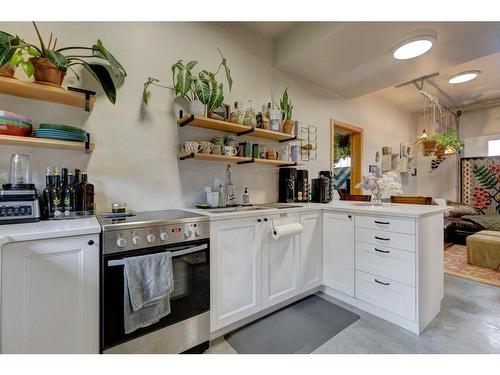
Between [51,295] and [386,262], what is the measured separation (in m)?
2.19

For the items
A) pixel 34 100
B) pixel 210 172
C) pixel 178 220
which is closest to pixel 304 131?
pixel 210 172

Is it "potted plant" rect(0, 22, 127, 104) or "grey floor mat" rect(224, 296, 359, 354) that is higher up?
"potted plant" rect(0, 22, 127, 104)

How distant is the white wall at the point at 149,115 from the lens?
1.61 metres

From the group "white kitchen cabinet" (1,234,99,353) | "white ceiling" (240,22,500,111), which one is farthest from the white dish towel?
"white ceiling" (240,22,500,111)

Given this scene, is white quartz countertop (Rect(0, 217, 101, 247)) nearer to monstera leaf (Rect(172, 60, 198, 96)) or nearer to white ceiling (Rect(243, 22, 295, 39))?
monstera leaf (Rect(172, 60, 198, 96))

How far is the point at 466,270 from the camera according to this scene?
118 inches

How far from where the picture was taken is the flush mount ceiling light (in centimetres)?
208

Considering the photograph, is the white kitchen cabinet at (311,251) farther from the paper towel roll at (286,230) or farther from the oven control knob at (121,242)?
the oven control knob at (121,242)

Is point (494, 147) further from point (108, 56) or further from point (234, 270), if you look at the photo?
point (108, 56)

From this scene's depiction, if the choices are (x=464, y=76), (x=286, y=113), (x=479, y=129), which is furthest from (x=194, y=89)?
(x=479, y=129)

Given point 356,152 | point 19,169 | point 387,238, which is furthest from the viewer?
point 356,152

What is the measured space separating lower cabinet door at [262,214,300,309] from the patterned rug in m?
2.29

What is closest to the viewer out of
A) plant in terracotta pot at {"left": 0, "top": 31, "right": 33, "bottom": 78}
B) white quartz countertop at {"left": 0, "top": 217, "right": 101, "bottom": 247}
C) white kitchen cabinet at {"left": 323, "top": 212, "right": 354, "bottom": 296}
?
white quartz countertop at {"left": 0, "top": 217, "right": 101, "bottom": 247}
